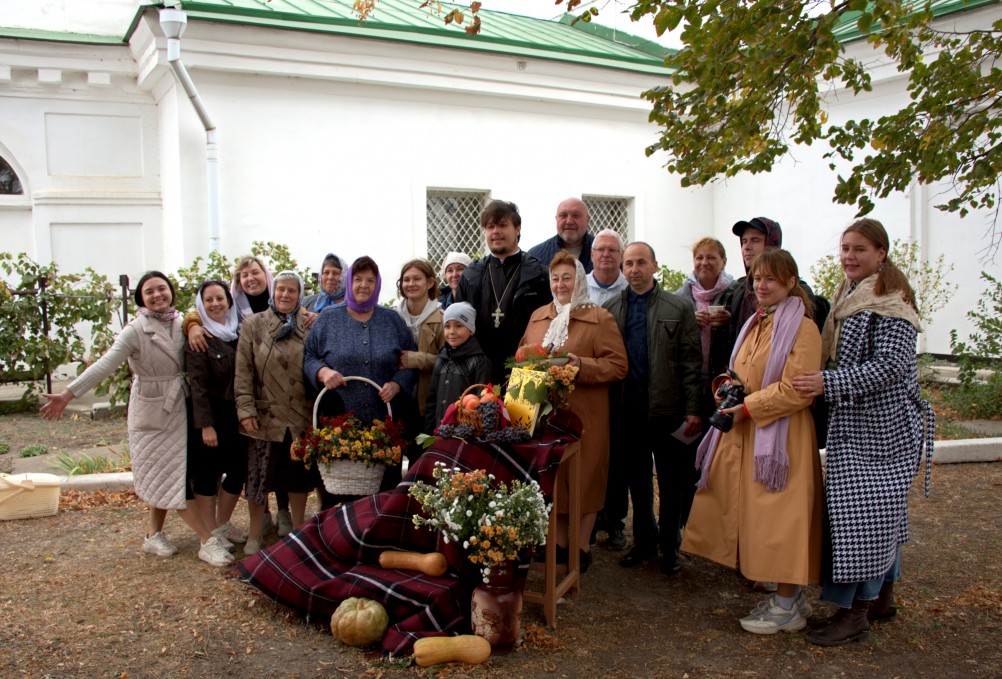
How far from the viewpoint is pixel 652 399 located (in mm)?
4703

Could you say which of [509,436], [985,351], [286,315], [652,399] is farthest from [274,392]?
[985,351]

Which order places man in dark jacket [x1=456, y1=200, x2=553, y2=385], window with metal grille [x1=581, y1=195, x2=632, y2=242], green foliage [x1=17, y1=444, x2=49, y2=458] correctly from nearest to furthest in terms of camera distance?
man in dark jacket [x1=456, y1=200, x2=553, y2=385] < green foliage [x1=17, y1=444, x2=49, y2=458] < window with metal grille [x1=581, y1=195, x2=632, y2=242]

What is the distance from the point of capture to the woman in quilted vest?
4.85m

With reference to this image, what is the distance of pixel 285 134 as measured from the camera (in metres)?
10.5

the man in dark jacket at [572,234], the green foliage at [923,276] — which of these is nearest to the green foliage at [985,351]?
the green foliage at [923,276]

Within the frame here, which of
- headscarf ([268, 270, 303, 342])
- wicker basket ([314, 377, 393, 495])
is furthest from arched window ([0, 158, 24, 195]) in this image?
wicker basket ([314, 377, 393, 495])

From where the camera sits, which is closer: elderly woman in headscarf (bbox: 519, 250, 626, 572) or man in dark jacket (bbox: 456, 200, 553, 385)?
elderly woman in headscarf (bbox: 519, 250, 626, 572)

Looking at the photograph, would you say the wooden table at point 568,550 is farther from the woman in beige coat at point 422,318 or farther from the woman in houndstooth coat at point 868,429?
the woman in houndstooth coat at point 868,429

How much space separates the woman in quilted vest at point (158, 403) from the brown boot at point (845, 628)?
339 cm

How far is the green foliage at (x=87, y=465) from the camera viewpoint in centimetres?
698

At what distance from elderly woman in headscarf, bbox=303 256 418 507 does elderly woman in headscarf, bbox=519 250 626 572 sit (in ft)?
3.00

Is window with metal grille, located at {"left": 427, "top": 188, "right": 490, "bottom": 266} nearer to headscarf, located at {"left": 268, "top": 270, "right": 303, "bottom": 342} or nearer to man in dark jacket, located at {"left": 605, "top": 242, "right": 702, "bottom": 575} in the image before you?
headscarf, located at {"left": 268, "top": 270, "right": 303, "bottom": 342}

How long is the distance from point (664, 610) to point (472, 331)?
188 centimetres

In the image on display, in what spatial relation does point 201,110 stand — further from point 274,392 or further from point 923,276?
point 923,276
